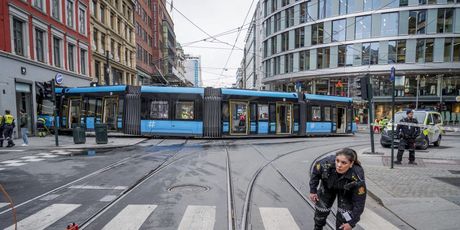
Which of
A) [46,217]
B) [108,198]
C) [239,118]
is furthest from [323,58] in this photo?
[46,217]

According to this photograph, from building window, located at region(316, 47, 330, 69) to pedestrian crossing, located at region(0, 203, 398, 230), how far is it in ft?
127

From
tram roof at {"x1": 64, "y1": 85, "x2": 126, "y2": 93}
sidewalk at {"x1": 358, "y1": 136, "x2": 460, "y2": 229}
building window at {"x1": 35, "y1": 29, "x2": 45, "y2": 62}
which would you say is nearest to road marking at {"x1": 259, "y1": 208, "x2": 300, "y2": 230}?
sidewalk at {"x1": 358, "y1": 136, "x2": 460, "y2": 229}

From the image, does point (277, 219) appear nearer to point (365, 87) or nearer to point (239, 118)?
point (365, 87)

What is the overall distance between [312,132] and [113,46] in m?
27.0

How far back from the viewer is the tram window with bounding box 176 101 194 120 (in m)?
18.5

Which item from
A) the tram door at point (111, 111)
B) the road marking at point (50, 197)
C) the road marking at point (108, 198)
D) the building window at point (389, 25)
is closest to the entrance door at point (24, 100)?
the tram door at point (111, 111)

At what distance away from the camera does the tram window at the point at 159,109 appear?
18.5m

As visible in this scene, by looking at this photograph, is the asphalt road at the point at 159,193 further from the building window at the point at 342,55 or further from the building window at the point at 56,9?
the building window at the point at 342,55

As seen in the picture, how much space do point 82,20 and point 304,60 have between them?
29.2m

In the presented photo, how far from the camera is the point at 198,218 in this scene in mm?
5211

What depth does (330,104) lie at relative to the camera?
22.0m

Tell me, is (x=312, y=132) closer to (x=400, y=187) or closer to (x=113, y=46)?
(x=400, y=187)

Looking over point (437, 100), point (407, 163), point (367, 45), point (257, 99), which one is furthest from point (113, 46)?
point (437, 100)

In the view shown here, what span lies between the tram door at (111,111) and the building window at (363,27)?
3330cm
